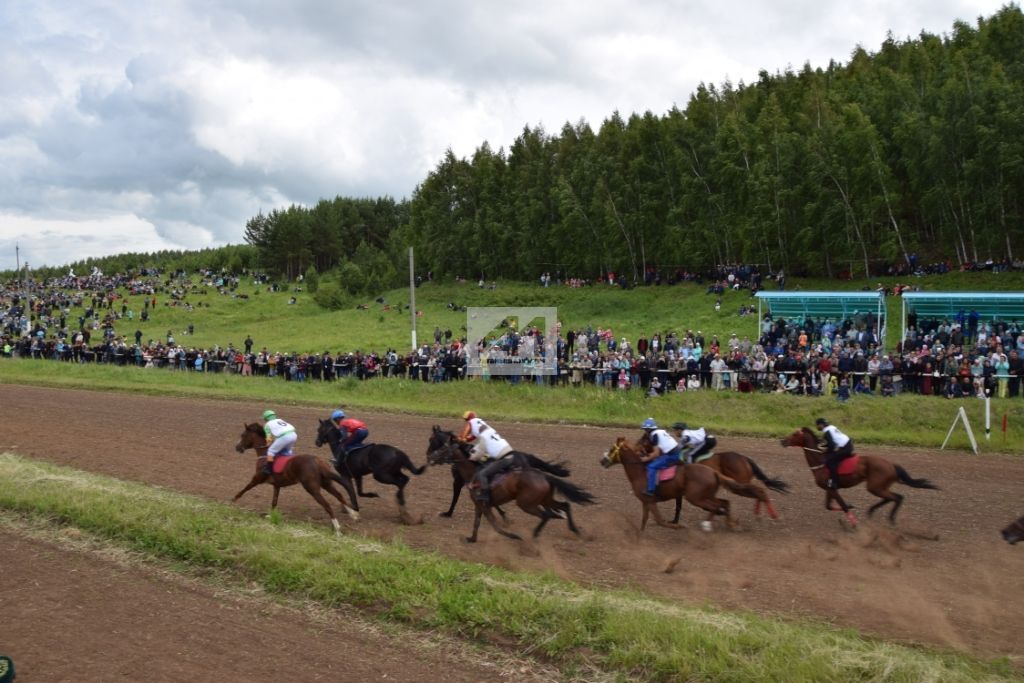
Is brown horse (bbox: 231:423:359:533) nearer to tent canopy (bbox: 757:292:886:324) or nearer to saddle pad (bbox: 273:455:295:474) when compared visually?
saddle pad (bbox: 273:455:295:474)

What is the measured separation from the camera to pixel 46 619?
8844mm

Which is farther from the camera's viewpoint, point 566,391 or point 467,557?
point 566,391

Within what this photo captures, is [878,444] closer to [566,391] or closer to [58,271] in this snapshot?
[566,391]

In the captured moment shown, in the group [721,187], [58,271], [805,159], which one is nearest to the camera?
[805,159]

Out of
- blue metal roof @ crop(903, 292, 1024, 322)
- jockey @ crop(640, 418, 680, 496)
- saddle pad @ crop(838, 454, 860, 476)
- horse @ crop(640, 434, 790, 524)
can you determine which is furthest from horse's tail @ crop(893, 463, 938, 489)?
blue metal roof @ crop(903, 292, 1024, 322)

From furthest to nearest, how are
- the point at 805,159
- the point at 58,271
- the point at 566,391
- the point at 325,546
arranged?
the point at 58,271, the point at 805,159, the point at 566,391, the point at 325,546

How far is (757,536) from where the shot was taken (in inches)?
471

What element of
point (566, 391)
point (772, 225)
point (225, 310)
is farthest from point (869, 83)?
point (225, 310)

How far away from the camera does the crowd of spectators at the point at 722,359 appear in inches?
869

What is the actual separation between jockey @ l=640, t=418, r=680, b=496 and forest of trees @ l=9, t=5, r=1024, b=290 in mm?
32142

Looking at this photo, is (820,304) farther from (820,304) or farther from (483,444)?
(483,444)

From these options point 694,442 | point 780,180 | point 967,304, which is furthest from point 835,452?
point 780,180

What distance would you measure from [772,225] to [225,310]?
4496 centimetres

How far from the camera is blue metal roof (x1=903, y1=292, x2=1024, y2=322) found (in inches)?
1049
